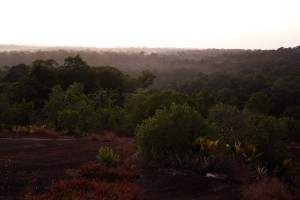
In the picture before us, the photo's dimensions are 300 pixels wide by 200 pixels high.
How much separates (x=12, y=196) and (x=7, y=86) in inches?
1075

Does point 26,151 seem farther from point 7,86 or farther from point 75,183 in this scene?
point 7,86

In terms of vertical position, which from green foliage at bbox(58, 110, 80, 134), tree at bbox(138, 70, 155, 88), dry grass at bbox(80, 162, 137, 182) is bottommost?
tree at bbox(138, 70, 155, 88)

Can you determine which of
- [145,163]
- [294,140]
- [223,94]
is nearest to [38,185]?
[145,163]

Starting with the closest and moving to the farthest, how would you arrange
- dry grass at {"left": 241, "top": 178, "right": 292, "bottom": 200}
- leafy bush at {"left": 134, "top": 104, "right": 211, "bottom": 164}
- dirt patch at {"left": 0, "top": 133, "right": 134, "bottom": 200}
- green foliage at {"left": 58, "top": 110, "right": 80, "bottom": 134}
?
dry grass at {"left": 241, "top": 178, "right": 292, "bottom": 200} < dirt patch at {"left": 0, "top": 133, "right": 134, "bottom": 200} < leafy bush at {"left": 134, "top": 104, "right": 211, "bottom": 164} < green foliage at {"left": 58, "top": 110, "right": 80, "bottom": 134}

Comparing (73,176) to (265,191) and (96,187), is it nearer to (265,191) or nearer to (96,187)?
(96,187)

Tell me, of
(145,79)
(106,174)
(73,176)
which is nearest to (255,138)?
(106,174)

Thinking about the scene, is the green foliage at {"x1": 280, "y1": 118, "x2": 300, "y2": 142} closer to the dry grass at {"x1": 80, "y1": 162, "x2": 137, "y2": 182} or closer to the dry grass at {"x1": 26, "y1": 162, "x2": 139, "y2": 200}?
the dry grass at {"x1": 80, "y1": 162, "x2": 137, "y2": 182}

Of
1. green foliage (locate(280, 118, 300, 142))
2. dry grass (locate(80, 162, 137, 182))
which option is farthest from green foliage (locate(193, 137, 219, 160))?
green foliage (locate(280, 118, 300, 142))

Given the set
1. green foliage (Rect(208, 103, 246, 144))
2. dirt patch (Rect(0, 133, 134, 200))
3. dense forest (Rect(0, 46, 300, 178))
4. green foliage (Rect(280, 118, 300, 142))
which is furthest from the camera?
green foliage (Rect(280, 118, 300, 142))

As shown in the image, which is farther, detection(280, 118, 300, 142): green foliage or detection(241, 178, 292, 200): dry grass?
detection(280, 118, 300, 142): green foliage

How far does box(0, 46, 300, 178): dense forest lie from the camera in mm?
10758

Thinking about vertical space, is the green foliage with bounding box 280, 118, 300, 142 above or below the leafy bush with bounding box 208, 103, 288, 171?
below

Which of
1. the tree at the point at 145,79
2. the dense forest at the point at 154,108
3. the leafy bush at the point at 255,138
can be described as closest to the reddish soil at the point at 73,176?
the dense forest at the point at 154,108

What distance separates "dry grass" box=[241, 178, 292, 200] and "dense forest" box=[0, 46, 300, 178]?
164 centimetres
